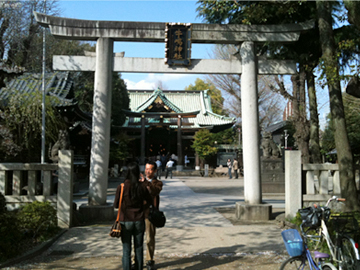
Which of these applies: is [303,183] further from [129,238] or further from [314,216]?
[129,238]

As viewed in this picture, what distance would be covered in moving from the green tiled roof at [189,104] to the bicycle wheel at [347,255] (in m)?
27.1

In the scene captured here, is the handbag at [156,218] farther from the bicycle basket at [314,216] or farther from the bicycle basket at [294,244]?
the bicycle basket at [314,216]

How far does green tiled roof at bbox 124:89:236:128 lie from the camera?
32094 mm

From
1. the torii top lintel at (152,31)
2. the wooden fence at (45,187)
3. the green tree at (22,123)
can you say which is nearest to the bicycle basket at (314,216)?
the wooden fence at (45,187)

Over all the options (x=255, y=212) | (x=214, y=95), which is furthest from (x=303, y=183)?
(x=214, y=95)

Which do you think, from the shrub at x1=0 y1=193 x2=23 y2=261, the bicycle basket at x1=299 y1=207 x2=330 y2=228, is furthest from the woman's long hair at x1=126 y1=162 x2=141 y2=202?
the shrub at x1=0 y1=193 x2=23 y2=261

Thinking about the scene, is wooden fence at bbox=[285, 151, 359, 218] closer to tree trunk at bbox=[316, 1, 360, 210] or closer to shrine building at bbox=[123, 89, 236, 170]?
tree trunk at bbox=[316, 1, 360, 210]

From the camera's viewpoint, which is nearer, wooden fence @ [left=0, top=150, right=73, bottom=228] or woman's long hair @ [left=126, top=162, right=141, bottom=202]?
woman's long hair @ [left=126, top=162, right=141, bottom=202]

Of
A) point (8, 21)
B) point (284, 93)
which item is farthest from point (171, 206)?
point (8, 21)

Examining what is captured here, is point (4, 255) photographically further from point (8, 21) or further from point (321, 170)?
point (8, 21)

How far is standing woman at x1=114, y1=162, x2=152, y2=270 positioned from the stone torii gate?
13.1 ft

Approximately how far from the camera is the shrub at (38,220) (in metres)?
6.23

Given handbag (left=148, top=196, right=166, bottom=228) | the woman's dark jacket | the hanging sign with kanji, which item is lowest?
handbag (left=148, top=196, right=166, bottom=228)

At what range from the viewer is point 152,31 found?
332 inches
